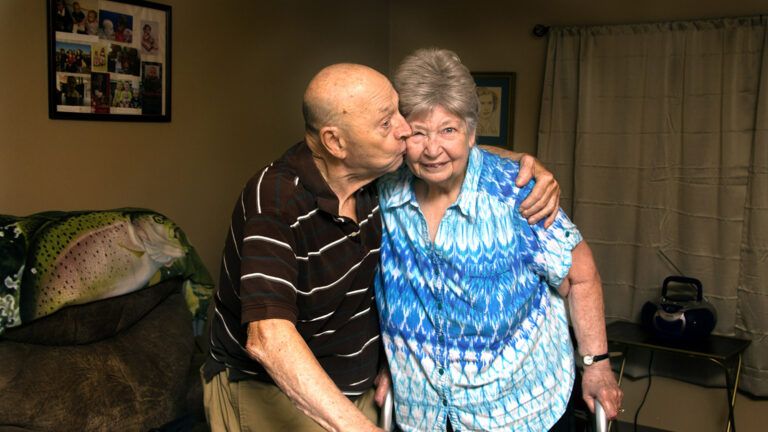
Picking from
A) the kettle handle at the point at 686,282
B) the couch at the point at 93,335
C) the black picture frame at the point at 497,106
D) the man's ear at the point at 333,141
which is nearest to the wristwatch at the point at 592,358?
the man's ear at the point at 333,141

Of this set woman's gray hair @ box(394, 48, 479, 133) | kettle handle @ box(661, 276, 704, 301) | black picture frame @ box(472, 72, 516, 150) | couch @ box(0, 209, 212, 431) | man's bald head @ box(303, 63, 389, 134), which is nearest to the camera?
man's bald head @ box(303, 63, 389, 134)

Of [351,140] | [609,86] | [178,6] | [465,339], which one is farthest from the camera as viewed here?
[609,86]

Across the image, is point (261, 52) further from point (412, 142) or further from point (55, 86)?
point (412, 142)

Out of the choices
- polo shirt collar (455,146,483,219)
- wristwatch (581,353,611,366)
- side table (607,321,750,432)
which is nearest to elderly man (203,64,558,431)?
polo shirt collar (455,146,483,219)

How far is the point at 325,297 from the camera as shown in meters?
1.51

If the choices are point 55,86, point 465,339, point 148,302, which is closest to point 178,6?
point 55,86

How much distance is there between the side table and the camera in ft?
Answer: 11.6

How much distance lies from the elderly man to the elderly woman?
1.9 inches

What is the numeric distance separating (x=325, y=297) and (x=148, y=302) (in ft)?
4.79

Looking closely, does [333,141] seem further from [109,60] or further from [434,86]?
[109,60]

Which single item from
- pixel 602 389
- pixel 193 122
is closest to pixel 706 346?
pixel 602 389

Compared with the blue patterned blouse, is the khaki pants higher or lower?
lower

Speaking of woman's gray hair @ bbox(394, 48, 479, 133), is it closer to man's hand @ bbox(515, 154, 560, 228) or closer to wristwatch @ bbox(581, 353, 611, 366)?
man's hand @ bbox(515, 154, 560, 228)

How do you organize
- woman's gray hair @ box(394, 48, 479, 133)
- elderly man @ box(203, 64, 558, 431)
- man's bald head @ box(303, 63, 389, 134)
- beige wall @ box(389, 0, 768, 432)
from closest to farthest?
1. elderly man @ box(203, 64, 558, 431)
2. man's bald head @ box(303, 63, 389, 134)
3. woman's gray hair @ box(394, 48, 479, 133)
4. beige wall @ box(389, 0, 768, 432)
